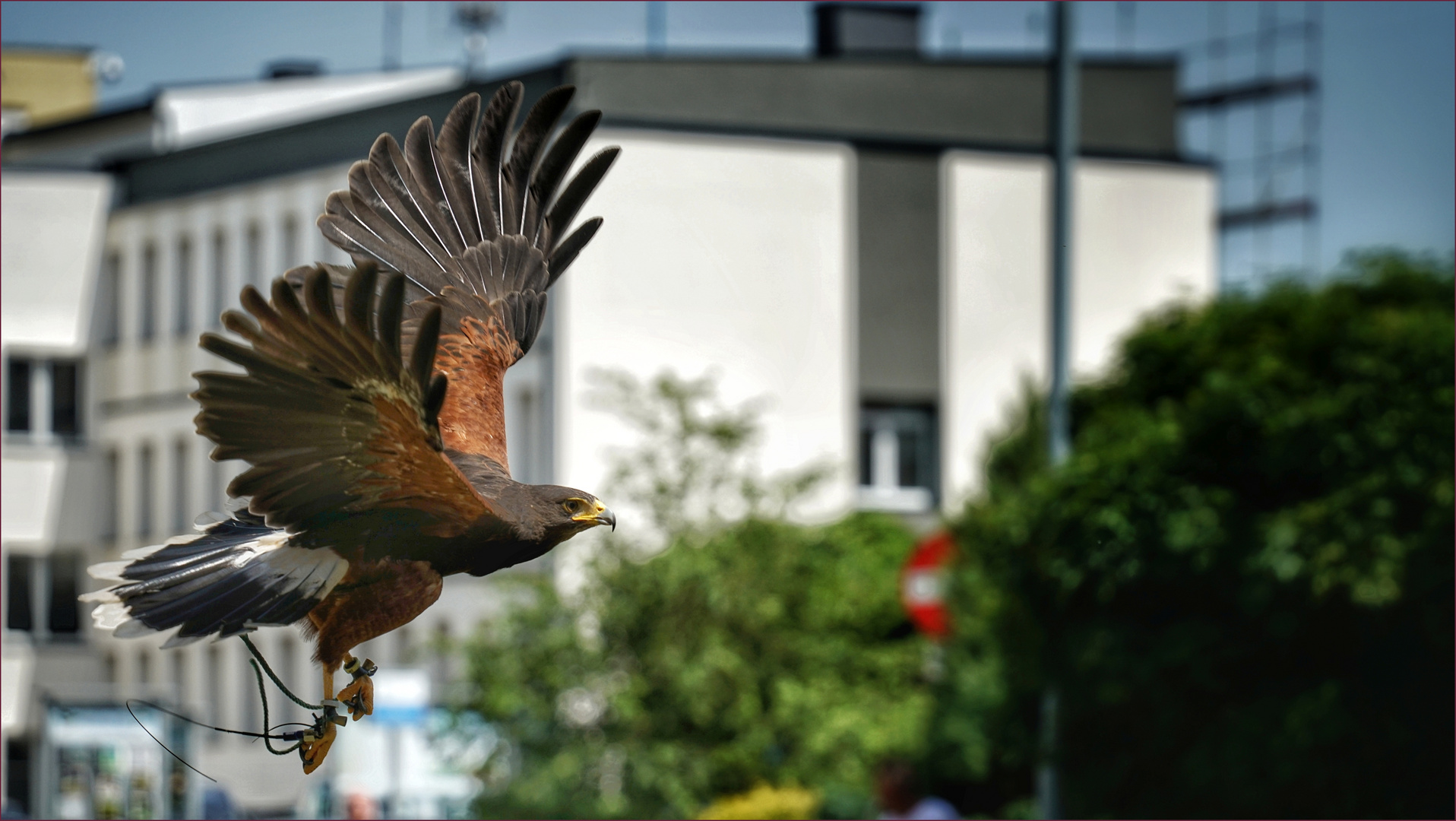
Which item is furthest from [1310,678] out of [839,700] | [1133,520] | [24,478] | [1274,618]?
[24,478]

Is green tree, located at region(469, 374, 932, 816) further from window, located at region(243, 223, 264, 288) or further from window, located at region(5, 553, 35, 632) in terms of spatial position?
window, located at region(5, 553, 35, 632)

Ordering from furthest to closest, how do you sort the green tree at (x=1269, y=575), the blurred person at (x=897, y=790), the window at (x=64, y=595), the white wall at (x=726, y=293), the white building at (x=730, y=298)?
the window at (x=64, y=595) → the white wall at (x=726, y=293) → the white building at (x=730, y=298) → the blurred person at (x=897, y=790) → the green tree at (x=1269, y=575)

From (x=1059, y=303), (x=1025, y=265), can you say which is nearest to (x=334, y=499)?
(x=1059, y=303)

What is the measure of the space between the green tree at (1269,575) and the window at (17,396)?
14722 millimetres

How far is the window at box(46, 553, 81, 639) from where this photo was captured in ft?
61.9

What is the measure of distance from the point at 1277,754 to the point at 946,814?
1.58 meters

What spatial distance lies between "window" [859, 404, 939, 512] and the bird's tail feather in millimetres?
19626

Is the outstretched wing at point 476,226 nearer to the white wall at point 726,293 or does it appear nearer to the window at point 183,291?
the window at point 183,291

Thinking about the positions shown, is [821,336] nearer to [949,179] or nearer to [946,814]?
[949,179]

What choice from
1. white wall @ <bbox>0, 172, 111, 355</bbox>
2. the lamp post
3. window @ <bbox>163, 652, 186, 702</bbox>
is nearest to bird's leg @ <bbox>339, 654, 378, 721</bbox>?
the lamp post

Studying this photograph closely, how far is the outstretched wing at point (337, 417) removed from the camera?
5.25 feet

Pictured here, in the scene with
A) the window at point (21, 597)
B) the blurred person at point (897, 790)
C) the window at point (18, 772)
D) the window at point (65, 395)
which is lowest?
the window at point (18, 772)

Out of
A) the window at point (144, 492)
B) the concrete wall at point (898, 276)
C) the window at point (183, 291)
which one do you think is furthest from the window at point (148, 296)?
the concrete wall at point (898, 276)

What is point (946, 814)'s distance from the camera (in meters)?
8.32
